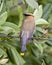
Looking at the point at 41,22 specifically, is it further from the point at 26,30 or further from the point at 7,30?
the point at 7,30

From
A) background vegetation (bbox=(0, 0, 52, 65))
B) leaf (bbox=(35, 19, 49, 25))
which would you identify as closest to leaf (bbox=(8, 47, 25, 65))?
background vegetation (bbox=(0, 0, 52, 65))

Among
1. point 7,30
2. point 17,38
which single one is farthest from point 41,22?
point 7,30

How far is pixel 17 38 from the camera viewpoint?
202 centimetres

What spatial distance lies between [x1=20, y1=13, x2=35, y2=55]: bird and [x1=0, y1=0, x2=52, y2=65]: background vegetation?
0.03m

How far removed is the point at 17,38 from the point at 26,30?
197mm

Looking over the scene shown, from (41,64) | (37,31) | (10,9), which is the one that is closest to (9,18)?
(10,9)

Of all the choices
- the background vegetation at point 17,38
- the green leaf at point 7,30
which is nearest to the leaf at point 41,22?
the background vegetation at point 17,38

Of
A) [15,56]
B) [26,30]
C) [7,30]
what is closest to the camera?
[7,30]

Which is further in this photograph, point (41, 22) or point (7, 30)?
point (41, 22)

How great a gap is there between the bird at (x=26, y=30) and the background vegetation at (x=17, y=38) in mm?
30

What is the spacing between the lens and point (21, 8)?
224 centimetres

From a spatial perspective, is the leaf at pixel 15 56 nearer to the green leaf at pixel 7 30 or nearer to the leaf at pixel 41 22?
the green leaf at pixel 7 30

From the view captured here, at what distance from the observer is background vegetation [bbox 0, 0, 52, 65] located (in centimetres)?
187

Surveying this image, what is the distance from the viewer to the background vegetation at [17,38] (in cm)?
187
